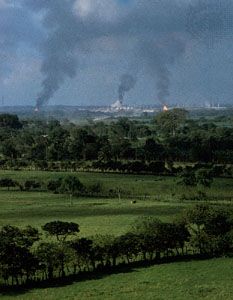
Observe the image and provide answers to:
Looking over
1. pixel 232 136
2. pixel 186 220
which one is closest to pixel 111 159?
pixel 232 136

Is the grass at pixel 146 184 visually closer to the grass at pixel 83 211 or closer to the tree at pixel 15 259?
the grass at pixel 83 211

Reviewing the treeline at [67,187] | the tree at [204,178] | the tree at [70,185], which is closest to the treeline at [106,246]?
the tree at [70,185]

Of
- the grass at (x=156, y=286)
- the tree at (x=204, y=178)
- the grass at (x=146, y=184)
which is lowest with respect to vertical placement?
the grass at (x=156, y=286)

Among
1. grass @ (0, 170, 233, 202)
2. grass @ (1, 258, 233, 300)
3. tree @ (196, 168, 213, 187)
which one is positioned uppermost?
tree @ (196, 168, 213, 187)

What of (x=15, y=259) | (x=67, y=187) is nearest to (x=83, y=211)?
(x=67, y=187)

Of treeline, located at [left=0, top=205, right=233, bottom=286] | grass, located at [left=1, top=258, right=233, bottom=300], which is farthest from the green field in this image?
treeline, located at [left=0, top=205, right=233, bottom=286]

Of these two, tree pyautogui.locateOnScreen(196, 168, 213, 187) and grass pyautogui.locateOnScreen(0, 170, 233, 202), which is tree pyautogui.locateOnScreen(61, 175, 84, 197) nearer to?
grass pyautogui.locateOnScreen(0, 170, 233, 202)
